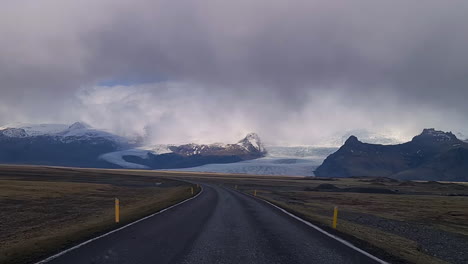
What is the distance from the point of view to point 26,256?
40.1 ft

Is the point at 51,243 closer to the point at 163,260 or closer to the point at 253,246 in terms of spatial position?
the point at 163,260

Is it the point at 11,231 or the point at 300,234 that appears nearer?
the point at 300,234

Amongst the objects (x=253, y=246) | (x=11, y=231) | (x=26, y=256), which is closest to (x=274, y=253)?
(x=253, y=246)

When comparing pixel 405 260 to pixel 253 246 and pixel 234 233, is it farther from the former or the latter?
pixel 234 233

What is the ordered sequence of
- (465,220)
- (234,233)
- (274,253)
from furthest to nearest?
(465,220), (234,233), (274,253)

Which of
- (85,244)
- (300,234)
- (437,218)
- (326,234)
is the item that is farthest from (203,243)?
(437,218)

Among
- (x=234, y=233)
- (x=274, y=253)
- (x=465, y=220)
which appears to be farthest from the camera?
(x=465, y=220)

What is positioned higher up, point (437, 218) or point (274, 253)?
point (274, 253)

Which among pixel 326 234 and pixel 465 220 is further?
pixel 465 220

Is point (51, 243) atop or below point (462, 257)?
atop

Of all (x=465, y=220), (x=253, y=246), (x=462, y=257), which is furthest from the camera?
(x=465, y=220)

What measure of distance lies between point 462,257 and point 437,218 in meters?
25.9

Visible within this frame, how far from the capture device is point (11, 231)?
69.0ft

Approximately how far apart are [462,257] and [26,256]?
18.8 metres
